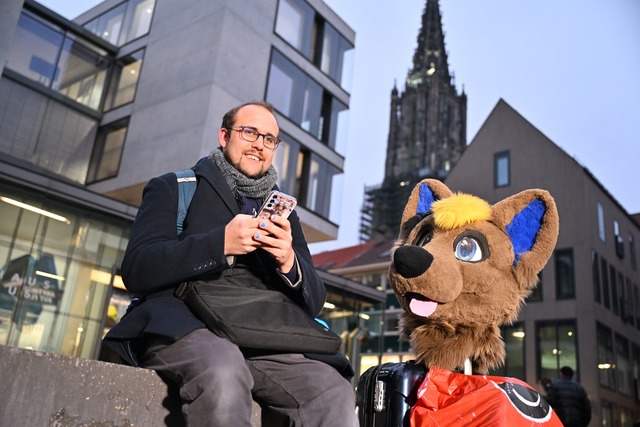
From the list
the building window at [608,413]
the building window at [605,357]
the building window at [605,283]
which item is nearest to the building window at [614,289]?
the building window at [605,283]

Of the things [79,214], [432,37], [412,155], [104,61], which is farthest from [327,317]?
[432,37]

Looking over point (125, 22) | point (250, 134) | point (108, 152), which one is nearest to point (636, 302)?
point (108, 152)

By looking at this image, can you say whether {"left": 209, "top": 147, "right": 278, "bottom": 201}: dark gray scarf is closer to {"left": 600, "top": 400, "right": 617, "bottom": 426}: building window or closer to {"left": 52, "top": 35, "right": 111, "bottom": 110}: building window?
{"left": 52, "top": 35, "right": 111, "bottom": 110}: building window

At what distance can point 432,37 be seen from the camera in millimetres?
89938

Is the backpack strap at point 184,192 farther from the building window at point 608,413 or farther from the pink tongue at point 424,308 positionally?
the building window at point 608,413

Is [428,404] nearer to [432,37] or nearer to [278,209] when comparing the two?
[278,209]

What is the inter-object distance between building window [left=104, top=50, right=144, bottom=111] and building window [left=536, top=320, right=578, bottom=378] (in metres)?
17.7

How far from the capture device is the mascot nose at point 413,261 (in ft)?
9.48

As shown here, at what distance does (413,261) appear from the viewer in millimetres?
2889

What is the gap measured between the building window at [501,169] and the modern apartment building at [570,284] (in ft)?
0.15

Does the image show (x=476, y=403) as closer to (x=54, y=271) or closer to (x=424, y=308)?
(x=424, y=308)

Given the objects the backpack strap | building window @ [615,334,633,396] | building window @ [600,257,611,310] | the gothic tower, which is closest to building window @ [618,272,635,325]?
building window @ [615,334,633,396]

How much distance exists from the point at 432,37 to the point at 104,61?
76820mm

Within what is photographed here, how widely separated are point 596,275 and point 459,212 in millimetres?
23353
